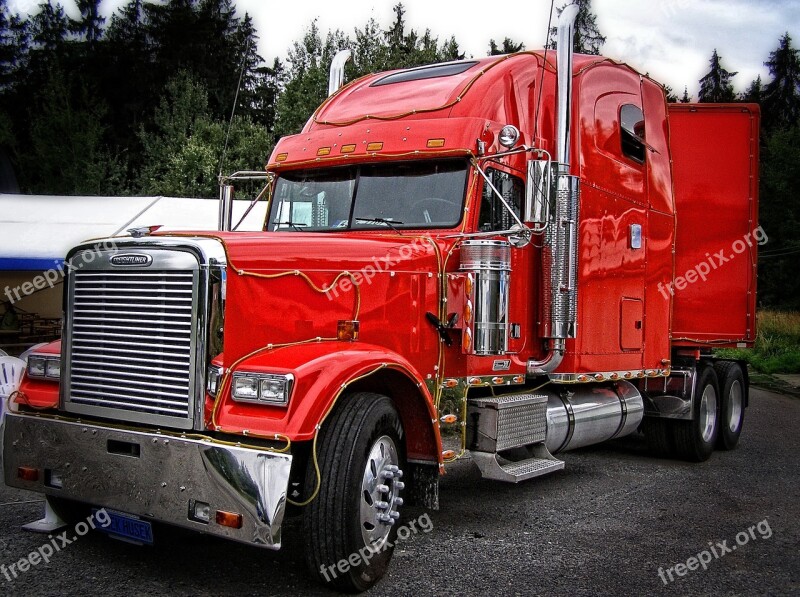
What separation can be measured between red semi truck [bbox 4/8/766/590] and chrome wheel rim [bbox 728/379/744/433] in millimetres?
698

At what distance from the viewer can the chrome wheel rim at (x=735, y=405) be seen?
393 inches

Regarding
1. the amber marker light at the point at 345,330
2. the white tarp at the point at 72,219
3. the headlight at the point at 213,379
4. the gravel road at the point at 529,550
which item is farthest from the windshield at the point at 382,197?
the white tarp at the point at 72,219

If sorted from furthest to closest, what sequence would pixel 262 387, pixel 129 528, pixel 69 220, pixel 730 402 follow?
1. pixel 69 220
2. pixel 730 402
3. pixel 129 528
4. pixel 262 387

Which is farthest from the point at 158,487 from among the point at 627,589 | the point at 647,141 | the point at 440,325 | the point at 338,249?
the point at 647,141

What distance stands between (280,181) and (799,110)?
58985mm

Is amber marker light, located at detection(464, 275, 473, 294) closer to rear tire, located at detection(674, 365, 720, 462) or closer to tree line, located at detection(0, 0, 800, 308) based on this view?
rear tire, located at detection(674, 365, 720, 462)

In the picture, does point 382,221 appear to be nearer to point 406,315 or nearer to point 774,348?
point 406,315

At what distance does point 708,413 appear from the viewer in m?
9.47

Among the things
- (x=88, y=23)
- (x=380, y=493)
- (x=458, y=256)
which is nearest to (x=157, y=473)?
(x=380, y=493)

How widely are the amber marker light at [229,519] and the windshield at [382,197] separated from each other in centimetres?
256

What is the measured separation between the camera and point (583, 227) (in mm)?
6949

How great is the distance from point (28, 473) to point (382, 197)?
2.95 m

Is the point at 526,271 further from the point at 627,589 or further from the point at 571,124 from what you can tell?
the point at 627,589

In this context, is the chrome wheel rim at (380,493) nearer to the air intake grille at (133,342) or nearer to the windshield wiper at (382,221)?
the air intake grille at (133,342)
